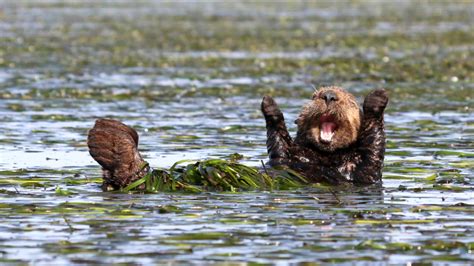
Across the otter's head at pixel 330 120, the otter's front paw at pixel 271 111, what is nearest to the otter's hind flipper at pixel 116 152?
the otter's front paw at pixel 271 111

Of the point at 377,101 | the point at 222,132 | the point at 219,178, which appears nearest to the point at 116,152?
the point at 219,178

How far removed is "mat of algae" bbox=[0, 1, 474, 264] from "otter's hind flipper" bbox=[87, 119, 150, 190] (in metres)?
0.21

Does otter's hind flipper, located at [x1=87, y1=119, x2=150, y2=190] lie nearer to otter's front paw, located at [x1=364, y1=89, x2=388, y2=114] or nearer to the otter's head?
the otter's head

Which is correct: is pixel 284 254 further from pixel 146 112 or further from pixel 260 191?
pixel 146 112

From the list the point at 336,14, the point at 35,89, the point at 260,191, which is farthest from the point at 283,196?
the point at 336,14

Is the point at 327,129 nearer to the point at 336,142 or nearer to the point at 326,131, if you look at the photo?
the point at 326,131

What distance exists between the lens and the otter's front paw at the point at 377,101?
9039 mm

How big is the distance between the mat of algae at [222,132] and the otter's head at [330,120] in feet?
1.37

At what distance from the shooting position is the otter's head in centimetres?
874

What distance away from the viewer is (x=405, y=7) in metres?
44.5

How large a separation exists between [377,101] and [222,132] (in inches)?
164

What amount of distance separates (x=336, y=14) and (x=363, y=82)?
69.4 ft

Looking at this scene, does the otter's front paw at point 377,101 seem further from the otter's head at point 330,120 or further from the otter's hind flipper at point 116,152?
the otter's hind flipper at point 116,152

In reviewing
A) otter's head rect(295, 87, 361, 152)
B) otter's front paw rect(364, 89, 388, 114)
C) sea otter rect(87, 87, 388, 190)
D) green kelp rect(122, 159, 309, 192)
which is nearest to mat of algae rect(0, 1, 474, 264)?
green kelp rect(122, 159, 309, 192)
